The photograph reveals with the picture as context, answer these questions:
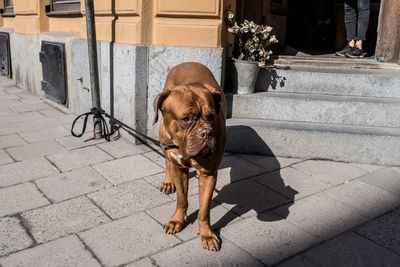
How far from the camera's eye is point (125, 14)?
15.3ft

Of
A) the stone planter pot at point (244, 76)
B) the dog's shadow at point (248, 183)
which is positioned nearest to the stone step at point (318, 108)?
the stone planter pot at point (244, 76)

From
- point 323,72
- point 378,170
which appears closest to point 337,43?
point 323,72

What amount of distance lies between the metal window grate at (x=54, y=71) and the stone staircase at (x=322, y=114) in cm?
275

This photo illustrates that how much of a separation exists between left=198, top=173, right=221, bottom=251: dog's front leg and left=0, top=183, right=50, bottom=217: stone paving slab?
4.60ft

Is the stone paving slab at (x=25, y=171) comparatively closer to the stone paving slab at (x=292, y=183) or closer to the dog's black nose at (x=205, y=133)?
the stone paving slab at (x=292, y=183)

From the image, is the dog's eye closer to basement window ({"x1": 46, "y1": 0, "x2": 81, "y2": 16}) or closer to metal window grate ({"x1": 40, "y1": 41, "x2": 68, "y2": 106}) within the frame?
metal window grate ({"x1": 40, "y1": 41, "x2": 68, "y2": 106})

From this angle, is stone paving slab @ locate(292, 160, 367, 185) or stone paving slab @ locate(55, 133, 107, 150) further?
stone paving slab @ locate(55, 133, 107, 150)

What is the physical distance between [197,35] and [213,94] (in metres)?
2.17

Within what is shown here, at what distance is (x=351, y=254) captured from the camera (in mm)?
2744

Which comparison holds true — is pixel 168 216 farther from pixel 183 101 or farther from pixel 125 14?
pixel 125 14

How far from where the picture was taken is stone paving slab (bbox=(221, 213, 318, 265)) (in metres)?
2.73

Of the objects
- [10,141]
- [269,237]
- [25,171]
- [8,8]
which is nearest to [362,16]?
[269,237]

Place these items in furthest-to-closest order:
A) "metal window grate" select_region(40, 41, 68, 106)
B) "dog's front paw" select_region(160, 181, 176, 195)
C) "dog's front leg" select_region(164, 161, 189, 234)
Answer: "metal window grate" select_region(40, 41, 68, 106) < "dog's front paw" select_region(160, 181, 176, 195) < "dog's front leg" select_region(164, 161, 189, 234)

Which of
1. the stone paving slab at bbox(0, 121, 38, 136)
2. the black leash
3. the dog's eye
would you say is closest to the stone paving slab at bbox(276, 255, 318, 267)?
the dog's eye
